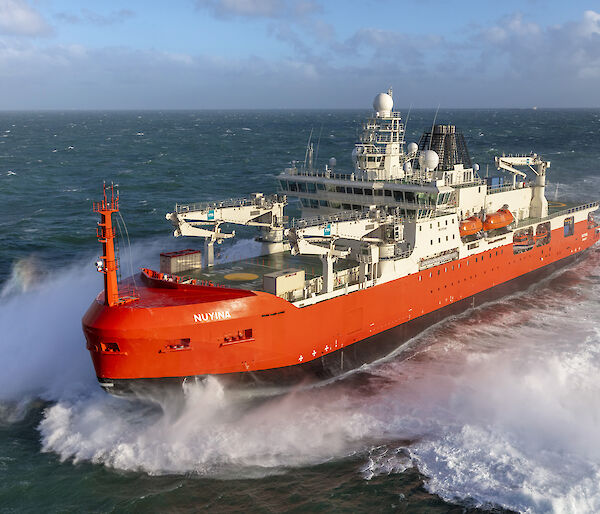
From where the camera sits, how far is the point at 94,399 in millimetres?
24672

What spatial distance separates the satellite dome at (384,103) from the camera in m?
34.4

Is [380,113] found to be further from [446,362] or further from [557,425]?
[557,425]

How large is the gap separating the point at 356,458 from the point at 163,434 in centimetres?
714

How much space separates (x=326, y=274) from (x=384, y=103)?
13.0 metres

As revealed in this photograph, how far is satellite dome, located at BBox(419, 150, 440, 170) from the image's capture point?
3422 cm

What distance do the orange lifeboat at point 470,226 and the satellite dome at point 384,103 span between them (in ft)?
25.2

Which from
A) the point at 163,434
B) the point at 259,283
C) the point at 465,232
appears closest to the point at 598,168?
the point at 465,232

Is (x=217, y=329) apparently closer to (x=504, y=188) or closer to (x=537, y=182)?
(x=504, y=188)

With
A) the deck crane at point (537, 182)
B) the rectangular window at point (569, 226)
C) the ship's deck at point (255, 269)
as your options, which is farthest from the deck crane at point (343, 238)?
the rectangular window at point (569, 226)

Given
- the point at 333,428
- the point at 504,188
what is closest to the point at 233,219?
the point at 333,428

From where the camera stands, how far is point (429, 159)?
112 ft

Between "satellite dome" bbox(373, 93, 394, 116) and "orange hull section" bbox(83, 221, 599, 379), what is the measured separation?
1081 cm

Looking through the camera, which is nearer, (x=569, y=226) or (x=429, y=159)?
(x=429, y=159)

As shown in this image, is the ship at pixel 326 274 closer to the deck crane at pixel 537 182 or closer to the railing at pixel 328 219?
the railing at pixel 328 219
